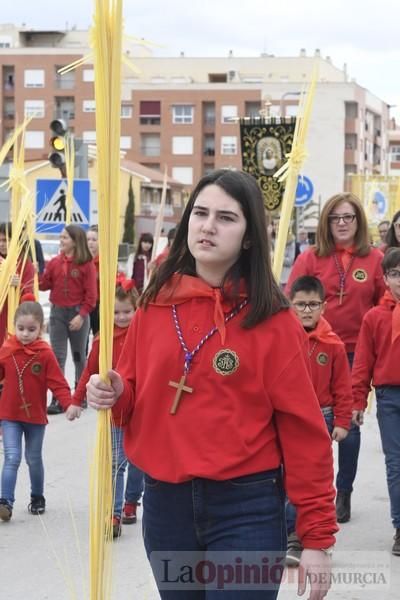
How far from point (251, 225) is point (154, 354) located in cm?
48

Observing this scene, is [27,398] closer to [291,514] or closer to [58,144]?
[291,514]

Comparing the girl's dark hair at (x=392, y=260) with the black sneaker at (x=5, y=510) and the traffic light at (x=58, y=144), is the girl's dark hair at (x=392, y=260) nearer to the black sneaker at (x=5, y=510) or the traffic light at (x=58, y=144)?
the black sneaker at (x=5, y=510)

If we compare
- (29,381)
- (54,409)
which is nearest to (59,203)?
(54,409)

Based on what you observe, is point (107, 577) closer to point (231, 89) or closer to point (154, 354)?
point (154, 354)

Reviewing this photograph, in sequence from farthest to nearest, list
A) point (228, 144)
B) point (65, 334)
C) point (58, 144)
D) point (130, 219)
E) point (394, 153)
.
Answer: point (394, 153) < point (228, 144) < point (130, 219) < point (58, 144) < point (65, 334)

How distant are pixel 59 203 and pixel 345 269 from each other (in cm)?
863

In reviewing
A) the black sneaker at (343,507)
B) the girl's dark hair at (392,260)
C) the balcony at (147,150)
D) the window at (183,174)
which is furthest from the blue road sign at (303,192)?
the balcony at (147,150)

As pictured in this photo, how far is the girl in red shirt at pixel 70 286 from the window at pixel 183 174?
3446 inches

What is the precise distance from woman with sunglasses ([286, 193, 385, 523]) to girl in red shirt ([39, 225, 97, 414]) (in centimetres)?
495

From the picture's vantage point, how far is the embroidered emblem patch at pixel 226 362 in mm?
3258

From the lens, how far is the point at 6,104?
339 ft

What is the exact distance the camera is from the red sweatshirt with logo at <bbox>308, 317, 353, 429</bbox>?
6141mm

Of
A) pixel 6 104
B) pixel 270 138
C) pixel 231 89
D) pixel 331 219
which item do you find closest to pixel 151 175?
pixel 231 89

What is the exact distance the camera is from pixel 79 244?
11781mm
